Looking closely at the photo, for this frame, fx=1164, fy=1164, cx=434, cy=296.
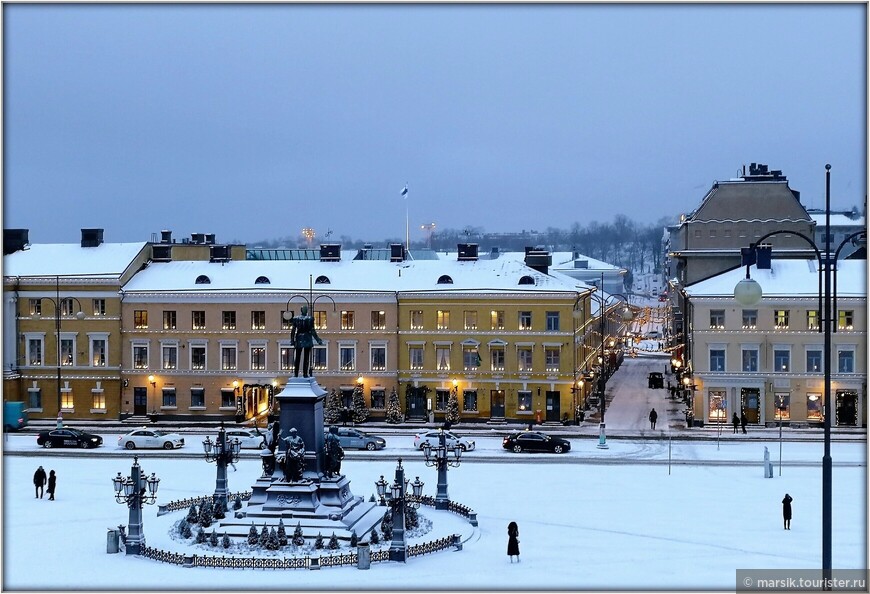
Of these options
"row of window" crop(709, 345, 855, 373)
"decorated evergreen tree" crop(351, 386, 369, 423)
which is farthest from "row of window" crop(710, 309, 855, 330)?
"decorated evergreen tree" crop(351, 386, 369, 423)

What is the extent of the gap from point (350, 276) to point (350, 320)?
10.9 ft

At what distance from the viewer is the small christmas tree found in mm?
34219

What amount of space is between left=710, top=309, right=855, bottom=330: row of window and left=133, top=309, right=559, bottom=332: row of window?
379 inches

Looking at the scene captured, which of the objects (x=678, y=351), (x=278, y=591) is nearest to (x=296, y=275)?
(x=678, y=351)

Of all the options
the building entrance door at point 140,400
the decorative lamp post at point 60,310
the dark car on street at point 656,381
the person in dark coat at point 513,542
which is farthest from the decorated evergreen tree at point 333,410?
the person in dark coat at point 513,542

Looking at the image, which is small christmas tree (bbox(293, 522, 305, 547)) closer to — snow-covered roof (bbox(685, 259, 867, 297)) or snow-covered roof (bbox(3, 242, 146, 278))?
snow-covered roof (bbox(685, 259, 867, 297))

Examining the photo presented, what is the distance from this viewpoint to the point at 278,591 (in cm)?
2783

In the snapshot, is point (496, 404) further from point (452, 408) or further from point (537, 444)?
point (537, 444)

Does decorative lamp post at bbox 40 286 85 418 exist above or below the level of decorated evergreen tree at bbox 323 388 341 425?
above

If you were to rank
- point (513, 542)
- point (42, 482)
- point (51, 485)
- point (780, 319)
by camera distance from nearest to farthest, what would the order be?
point (513, 542), point (51, 485), point (42, 482), point (780, 319)

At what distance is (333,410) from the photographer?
71.4m

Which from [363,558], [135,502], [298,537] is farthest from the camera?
[135,502]

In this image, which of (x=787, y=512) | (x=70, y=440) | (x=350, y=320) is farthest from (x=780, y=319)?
(x=70, y=440)

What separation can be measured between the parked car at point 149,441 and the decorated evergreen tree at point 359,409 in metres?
13.6
